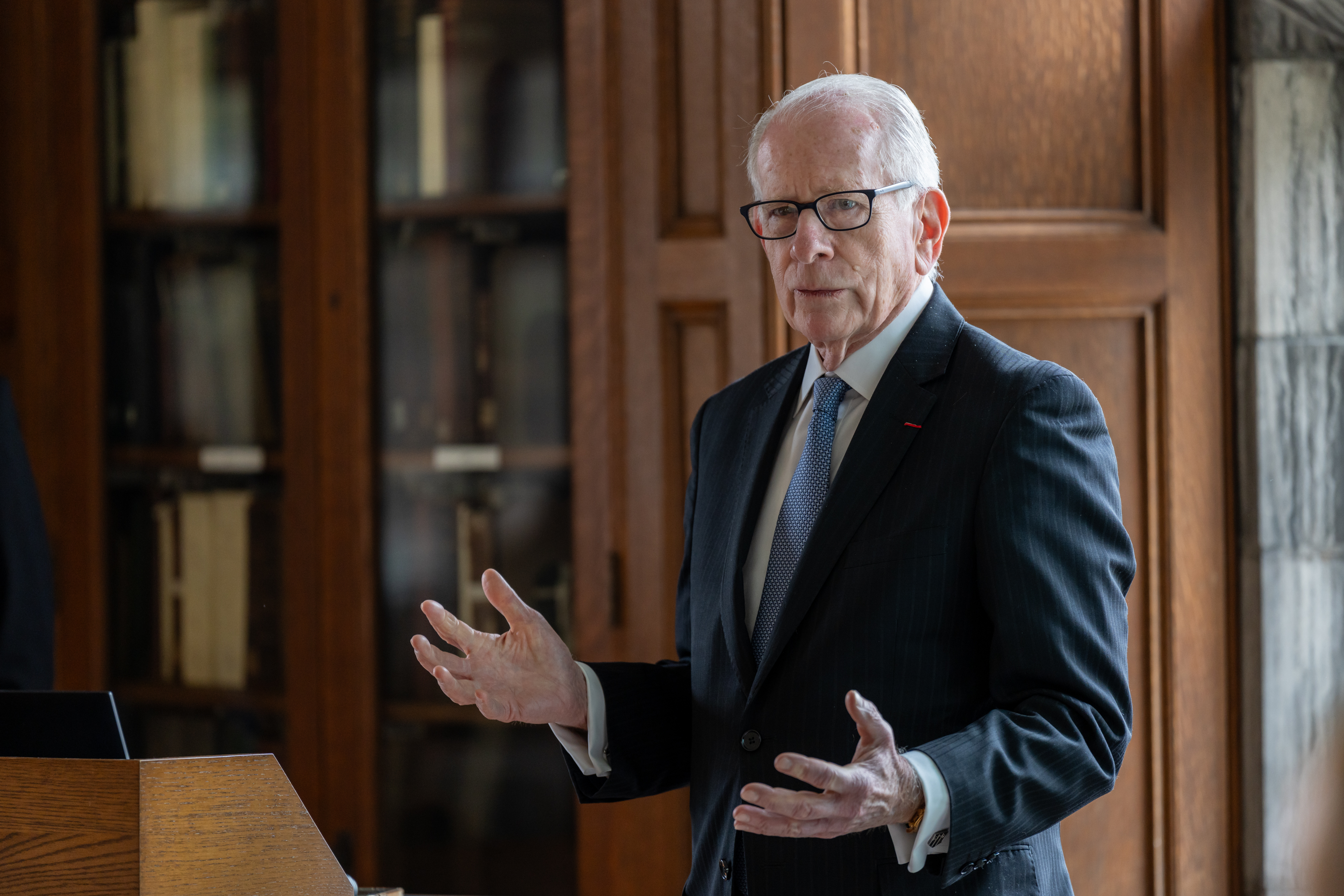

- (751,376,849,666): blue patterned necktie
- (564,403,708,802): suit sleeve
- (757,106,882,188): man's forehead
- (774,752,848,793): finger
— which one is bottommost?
(564,403,708,802): suit sleeve

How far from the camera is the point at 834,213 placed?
1.24 m

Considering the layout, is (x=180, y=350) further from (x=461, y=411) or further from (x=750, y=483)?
(x=750, y=483)

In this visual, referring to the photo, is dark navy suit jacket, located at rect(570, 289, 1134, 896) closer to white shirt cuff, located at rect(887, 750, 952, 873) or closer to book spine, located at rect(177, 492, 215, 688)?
white shirt cuff, located at rect(887, 750, 952, 873)

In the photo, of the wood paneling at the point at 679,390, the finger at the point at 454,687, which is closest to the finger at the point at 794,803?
the finger at the point at 454,687

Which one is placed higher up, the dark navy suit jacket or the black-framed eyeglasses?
the black-framed eyeglasses

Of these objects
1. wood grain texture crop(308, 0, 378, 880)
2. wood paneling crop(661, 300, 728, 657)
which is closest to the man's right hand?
wood paneling crop(661, 300, 728, 657)

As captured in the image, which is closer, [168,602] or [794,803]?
[794,803]

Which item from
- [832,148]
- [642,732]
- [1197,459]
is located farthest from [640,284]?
[1197,459]

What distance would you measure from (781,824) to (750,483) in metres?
0.51

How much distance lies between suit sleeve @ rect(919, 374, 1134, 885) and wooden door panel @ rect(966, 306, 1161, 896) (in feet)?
2.38

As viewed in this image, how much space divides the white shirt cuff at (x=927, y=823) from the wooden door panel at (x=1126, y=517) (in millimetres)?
945

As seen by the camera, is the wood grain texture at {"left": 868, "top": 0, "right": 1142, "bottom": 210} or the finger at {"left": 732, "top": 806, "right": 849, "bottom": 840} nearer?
the finger at {"left": 732, "top": 806, "right": 849, "bottom": 840}

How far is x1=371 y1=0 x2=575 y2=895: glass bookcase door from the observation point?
204 cm

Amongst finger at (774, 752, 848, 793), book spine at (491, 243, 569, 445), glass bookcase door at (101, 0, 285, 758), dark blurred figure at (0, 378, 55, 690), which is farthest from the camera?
glass bookcase door at (101, 0, 285, 758)
